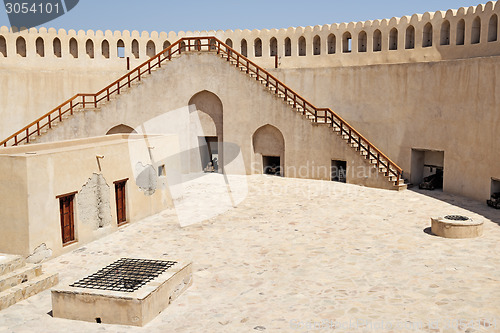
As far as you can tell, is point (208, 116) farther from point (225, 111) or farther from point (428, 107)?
point (428, 107)

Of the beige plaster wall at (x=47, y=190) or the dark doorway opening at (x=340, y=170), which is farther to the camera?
the dark doorway opening at (x=340, y=170)

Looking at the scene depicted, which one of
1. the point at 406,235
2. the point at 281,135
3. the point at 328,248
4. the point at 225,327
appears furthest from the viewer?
the point at 281,135

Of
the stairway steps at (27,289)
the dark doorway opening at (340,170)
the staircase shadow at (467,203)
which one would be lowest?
the stairway steps at (27,289)

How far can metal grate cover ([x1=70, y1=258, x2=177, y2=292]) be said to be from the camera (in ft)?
29.2

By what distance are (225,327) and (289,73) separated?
1625cm

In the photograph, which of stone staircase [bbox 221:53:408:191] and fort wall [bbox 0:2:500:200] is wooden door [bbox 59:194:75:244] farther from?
fort wall [bbox 0:2:500:200]

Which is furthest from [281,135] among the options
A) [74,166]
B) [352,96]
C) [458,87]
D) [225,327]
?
[225,327]

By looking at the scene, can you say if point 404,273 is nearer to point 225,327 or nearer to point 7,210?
point 225,327

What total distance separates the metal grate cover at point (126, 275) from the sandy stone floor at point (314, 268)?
0.70 m

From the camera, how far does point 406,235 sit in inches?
530

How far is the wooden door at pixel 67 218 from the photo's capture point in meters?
12.3

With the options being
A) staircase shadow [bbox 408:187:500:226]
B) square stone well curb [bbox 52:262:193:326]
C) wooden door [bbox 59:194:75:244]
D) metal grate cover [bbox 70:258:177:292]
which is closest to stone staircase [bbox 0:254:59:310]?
square stone well curb [bbox 52:262:193:326]

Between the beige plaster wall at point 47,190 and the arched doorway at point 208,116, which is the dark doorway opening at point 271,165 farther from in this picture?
the beige plaster wall at point 47,190

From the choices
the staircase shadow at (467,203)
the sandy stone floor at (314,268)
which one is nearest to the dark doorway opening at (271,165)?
the sandy stone floor at (314,268)
